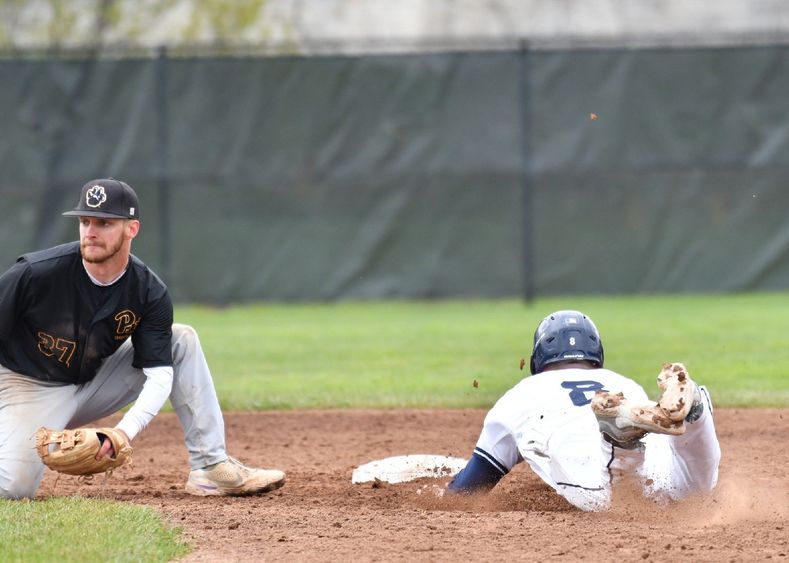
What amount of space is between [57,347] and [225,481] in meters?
0.99

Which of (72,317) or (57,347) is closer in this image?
(72,317)

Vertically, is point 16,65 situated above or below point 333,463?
above

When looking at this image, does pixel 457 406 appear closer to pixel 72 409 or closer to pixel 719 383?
pixel 719 383

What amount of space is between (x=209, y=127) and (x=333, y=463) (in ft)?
27.0

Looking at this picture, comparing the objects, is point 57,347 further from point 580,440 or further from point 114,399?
point 580,440

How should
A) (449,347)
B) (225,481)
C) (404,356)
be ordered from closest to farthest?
(225,481) < (404,356) < (449,347)

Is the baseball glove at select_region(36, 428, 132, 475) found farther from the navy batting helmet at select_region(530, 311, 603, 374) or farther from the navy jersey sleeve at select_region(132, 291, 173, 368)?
the navy batting helmet at select_region(530, 311, 603, 374)

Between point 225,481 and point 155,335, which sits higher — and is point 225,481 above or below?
below

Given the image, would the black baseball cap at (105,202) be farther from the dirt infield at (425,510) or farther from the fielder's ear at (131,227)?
the dirt infield at (425,510)

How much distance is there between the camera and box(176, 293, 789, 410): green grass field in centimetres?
847

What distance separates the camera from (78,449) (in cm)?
485

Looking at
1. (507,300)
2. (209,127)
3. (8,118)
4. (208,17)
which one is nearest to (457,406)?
(507,300)

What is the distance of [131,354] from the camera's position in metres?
5.59

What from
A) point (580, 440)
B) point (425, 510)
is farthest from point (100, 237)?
point (580, 440)
